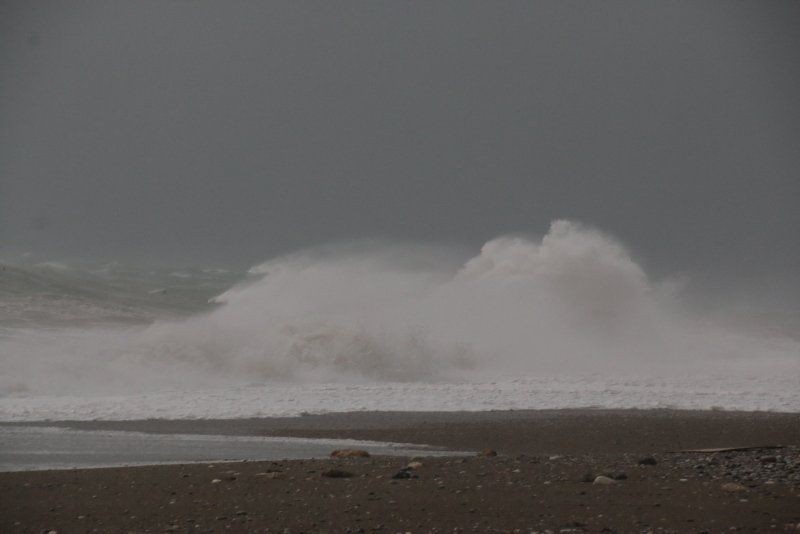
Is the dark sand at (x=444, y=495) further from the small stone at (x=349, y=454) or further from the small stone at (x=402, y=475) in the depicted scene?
the small stone at (x=349, y=454)

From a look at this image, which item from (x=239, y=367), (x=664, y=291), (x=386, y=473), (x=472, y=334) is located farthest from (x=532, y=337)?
(x=386, y=473)

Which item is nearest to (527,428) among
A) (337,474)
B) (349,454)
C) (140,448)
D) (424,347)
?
(349,454)

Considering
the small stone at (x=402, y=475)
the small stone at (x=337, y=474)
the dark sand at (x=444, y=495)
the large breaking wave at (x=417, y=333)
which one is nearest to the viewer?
the dark sand at (x=444, y=495)

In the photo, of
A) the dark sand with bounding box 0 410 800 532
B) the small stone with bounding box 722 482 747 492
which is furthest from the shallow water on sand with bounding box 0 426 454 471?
the small stone with bounding box 722 482 747 492

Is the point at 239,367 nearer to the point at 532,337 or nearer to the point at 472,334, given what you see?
the point at 472,334

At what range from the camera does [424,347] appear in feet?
65.5

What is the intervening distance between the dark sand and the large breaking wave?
8153 mm

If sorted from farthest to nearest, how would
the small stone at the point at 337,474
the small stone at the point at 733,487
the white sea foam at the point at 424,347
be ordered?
the white sea foam at the point at 424,347 < the small stone at the point at 337,474 < the small stone at the point at 733,487

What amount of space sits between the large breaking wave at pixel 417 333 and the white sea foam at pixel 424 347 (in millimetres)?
61

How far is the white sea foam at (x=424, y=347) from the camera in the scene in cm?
1457

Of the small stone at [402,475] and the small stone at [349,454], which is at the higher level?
the small stone at [349,454]

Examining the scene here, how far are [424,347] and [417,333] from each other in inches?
49.1

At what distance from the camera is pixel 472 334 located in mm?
23484

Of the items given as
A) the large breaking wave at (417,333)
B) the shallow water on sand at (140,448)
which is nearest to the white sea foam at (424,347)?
the large breaking wave at (417,333)
